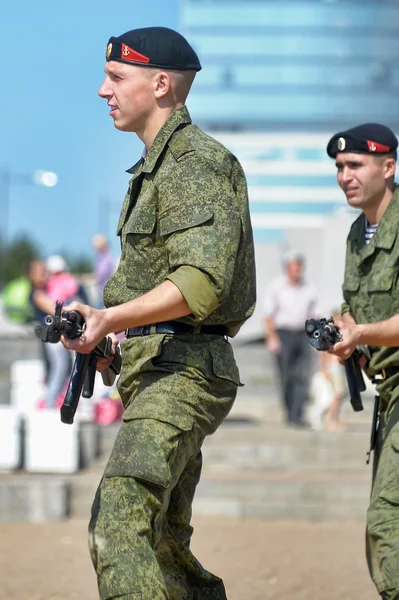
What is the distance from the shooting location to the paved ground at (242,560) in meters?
6.79

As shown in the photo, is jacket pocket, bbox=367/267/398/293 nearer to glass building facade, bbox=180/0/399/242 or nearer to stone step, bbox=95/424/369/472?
stone step, bbox=95/424/369/472

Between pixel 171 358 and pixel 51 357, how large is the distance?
8.03 m

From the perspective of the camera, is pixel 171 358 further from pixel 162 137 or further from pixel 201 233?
pixel 162 137

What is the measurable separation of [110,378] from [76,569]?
10.0ft

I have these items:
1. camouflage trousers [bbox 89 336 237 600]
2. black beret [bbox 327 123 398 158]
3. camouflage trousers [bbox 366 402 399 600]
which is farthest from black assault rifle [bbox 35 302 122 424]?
black beret [bbox 327 123 398 158]

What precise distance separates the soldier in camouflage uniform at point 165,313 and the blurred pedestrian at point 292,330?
7.89m

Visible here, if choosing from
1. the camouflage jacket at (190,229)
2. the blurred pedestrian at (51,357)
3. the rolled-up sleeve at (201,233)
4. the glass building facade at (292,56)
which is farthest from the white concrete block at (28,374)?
the glass building facade at (292,56)

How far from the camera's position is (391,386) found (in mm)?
5086

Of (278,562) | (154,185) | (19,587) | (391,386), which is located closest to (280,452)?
(278,562)

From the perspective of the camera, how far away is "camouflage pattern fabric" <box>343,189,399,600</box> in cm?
470

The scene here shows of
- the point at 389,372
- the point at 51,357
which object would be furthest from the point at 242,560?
the point at 51,357

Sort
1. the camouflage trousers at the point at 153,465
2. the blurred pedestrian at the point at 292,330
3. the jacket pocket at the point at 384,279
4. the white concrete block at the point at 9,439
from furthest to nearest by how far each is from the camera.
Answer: the blurred pedestrian at the point at 292,330 < the white concrete block at the point at 9,439 < the jacket pocket at the point at 384,279 < the camouflage trousers at the point at 153,465

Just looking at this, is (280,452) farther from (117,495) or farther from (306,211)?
(306,211)

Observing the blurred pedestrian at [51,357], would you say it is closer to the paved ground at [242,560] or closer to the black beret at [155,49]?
the paved ground at [242,560]
